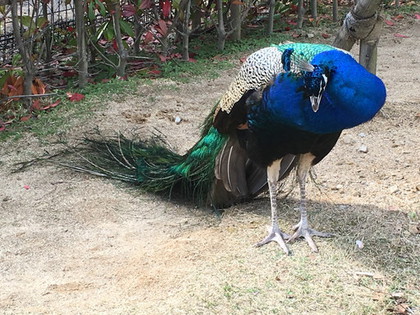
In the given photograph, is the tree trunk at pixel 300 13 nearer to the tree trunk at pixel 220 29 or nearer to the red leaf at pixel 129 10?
the tree trunk at pixel 220 29

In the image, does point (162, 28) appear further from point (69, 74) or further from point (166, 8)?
point (69, 74)

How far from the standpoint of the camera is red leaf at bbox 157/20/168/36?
5.62 m

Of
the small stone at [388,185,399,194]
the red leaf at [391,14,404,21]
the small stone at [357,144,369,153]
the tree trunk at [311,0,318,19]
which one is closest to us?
the small stone at [388,185,399,194]

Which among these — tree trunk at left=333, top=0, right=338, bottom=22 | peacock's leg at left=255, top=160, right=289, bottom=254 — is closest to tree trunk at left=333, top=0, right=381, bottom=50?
peacock's leg at left=255, top=160, right=289, bottom=254

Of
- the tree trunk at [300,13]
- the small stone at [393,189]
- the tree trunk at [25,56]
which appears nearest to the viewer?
the small stone at [393,189]

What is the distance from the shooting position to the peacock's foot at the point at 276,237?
2.96 m

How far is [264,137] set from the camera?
2.83 m

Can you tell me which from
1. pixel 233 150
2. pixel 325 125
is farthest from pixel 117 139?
pixel 325 125

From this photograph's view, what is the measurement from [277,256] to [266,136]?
565 millimetres

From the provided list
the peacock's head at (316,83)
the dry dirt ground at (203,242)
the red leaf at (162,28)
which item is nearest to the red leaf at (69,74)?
the red leaf at (162,28)

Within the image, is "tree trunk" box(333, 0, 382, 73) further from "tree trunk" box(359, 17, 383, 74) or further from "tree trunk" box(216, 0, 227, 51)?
"tree trunk" box(216, 0, 227, 51)

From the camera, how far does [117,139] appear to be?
13.6 feet

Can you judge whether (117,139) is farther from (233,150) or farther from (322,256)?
(322,256)

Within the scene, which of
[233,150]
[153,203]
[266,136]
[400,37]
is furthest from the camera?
[400,37]
